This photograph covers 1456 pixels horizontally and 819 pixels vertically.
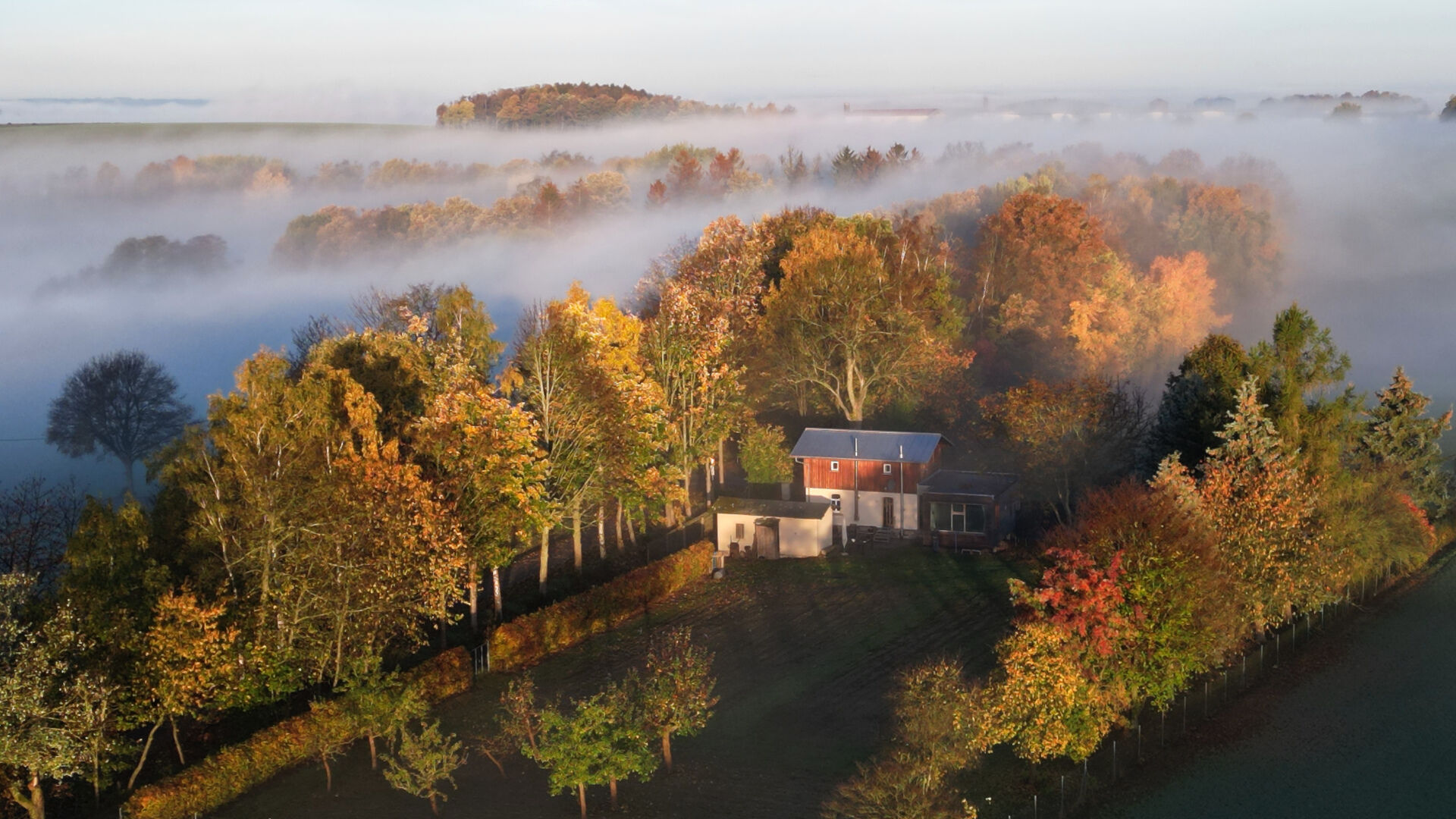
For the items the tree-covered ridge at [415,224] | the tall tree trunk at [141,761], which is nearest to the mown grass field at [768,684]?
the tall tree trunk at [141,761]

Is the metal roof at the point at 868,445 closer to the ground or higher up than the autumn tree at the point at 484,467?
closer to the ground

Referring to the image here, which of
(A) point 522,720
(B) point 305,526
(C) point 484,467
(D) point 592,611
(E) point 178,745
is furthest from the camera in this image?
(D) point 592,611

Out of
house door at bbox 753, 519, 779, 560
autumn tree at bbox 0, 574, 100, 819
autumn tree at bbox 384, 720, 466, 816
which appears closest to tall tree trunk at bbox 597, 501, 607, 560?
house door at bbox 753, 519, 779, 560

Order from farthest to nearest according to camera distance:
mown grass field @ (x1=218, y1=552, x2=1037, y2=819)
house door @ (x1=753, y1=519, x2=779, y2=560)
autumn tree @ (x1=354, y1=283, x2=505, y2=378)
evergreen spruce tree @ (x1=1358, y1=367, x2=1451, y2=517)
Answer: evergreen spruce tree @ (x1=1358, y1=367, x2=1451, y2=517) → house door @ (x1=753, y1=519, x2=779, y2=560) → autumn tree @ (x1=354, y1=283, x2=505, y2=378) → mown grass field @ (x1=218, y1=552, x2=1037, y2=819)

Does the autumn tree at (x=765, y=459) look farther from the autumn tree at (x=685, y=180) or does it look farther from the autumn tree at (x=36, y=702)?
the autumn tree at (x=685, y=180)

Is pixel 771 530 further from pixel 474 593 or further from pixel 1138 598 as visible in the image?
pixel 1138 598

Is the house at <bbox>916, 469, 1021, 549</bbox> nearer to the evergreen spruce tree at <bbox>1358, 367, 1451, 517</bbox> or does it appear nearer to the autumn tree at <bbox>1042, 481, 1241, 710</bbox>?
the evergreen spruce tree at <bbox>1358, 367, 1451, 517</bbox>

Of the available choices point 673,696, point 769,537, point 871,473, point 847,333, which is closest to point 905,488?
point 871,473
